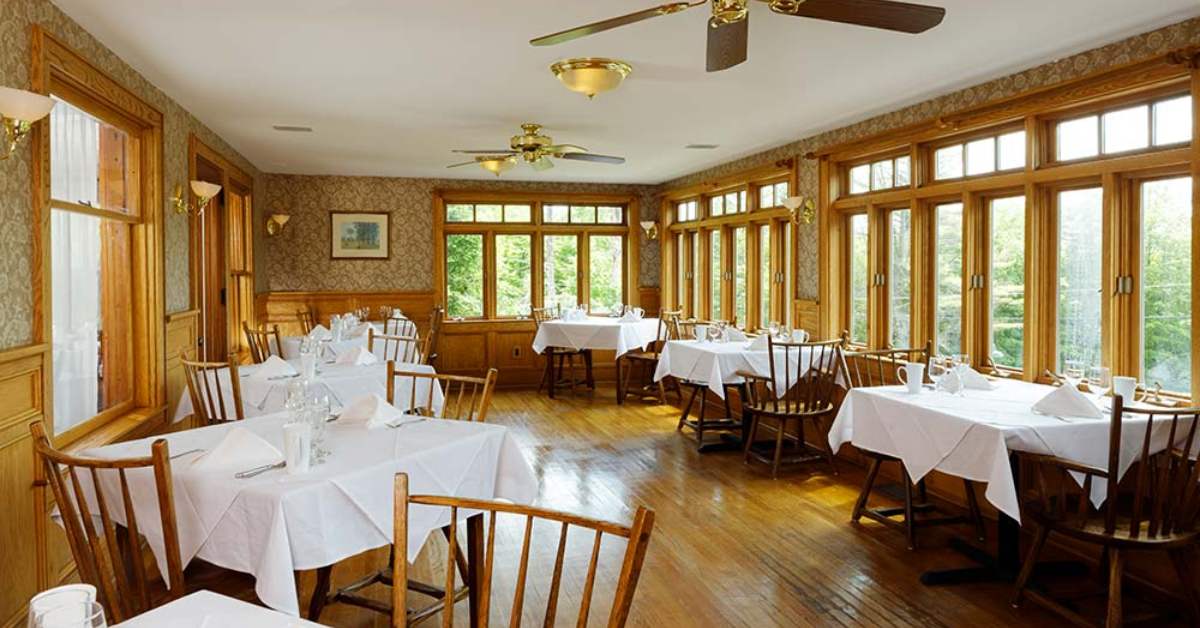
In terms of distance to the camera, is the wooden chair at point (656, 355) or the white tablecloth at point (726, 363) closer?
the white tablecloth at point (726, 363)

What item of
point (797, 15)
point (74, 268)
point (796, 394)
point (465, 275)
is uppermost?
point (797, 15)

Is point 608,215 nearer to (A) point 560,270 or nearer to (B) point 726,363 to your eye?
(A) point 560,270

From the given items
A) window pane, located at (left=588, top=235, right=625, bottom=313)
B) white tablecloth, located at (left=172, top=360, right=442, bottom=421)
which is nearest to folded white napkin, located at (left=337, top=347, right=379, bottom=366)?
white tablecloth, located at (left=172, top=360, right=442, bottom=421)

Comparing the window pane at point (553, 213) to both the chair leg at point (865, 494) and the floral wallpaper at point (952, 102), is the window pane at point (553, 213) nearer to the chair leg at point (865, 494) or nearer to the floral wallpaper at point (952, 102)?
the floral wallpaper at point (952, 102)

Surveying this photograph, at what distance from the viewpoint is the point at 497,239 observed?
32.6 ft

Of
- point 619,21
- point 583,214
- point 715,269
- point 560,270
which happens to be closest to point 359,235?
point 560,270

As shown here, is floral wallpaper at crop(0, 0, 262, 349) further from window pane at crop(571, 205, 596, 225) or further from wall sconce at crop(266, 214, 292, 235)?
window pane at crop(571, 205, 596, 225)

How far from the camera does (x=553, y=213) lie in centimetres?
1003

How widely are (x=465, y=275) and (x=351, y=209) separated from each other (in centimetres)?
159

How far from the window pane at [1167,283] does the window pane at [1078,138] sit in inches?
14.8

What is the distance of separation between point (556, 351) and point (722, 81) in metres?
4.78

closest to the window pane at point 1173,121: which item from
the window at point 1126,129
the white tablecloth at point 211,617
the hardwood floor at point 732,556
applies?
the window at point 1126,129

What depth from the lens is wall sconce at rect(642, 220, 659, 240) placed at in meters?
9.92

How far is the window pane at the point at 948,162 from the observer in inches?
208
